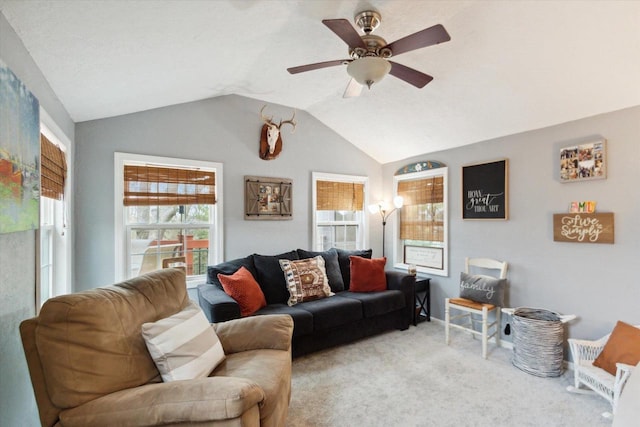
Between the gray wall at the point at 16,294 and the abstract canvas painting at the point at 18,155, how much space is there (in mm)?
86

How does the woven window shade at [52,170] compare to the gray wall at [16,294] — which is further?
the woven window shade at [52,170]

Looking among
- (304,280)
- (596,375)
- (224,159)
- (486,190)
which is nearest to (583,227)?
(486,190)

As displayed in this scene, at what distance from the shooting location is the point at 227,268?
3.20 meters

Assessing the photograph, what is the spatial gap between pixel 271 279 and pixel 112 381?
202 centimetres

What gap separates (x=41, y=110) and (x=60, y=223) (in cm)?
105

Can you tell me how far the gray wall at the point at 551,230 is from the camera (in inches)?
101

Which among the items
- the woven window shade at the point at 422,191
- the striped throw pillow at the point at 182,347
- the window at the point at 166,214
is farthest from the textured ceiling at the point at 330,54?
the striped throw pillow at the point at 182,347

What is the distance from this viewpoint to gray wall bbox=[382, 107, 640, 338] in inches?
101

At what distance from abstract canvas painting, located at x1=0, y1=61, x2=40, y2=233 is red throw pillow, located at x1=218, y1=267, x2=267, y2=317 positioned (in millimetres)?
1573

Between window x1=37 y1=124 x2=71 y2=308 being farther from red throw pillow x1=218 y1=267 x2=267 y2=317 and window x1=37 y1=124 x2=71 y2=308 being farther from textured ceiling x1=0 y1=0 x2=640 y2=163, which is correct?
red throw pillow x1=218 y1=267 x2=267 y2=317

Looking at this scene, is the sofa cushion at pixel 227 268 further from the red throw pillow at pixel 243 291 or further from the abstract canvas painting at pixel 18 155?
the abstract canvas painting at pixel 18 155

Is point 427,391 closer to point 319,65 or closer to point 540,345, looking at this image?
point 540,345

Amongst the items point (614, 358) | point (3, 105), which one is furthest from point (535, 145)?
point (3, 105)

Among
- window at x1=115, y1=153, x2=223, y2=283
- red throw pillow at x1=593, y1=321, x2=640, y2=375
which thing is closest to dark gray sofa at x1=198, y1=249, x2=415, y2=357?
window at x1=115, y1=153, x2=223, y2=283
